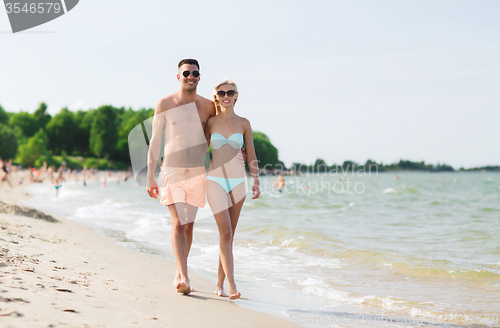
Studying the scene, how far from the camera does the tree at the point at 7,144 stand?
205 ft

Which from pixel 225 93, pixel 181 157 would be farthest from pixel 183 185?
pixel 225 93

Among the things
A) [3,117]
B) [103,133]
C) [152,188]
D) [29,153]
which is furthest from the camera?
[3,117]

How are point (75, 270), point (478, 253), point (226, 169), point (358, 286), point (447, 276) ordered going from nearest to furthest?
point (226, 169)
point (75, 270)
point (358, 286)
point (447, 276)
point (478, 253)

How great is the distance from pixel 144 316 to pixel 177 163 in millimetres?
1625

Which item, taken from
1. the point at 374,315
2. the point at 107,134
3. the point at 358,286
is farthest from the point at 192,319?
the point at 107,134

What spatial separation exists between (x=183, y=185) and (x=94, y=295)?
4.53ft

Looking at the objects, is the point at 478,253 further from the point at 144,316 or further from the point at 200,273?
the point at 144,316

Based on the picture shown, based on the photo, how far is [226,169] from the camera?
4.49m

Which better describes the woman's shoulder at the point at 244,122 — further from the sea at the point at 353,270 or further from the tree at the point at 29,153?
the tree at the point at 29,153

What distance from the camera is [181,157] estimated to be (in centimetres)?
450

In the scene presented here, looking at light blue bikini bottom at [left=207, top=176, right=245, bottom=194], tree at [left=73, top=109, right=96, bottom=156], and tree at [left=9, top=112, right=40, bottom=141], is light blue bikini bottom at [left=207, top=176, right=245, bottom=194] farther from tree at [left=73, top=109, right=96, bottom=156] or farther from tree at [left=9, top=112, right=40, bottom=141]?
tree at [left=73, top=109, right=96, bottom=156]

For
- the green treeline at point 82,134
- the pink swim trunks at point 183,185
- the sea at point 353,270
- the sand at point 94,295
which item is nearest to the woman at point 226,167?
the pink swim trunks at point 183,185

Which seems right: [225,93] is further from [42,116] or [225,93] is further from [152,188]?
[42,116]

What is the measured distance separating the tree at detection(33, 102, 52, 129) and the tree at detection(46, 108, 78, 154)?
1824mm
